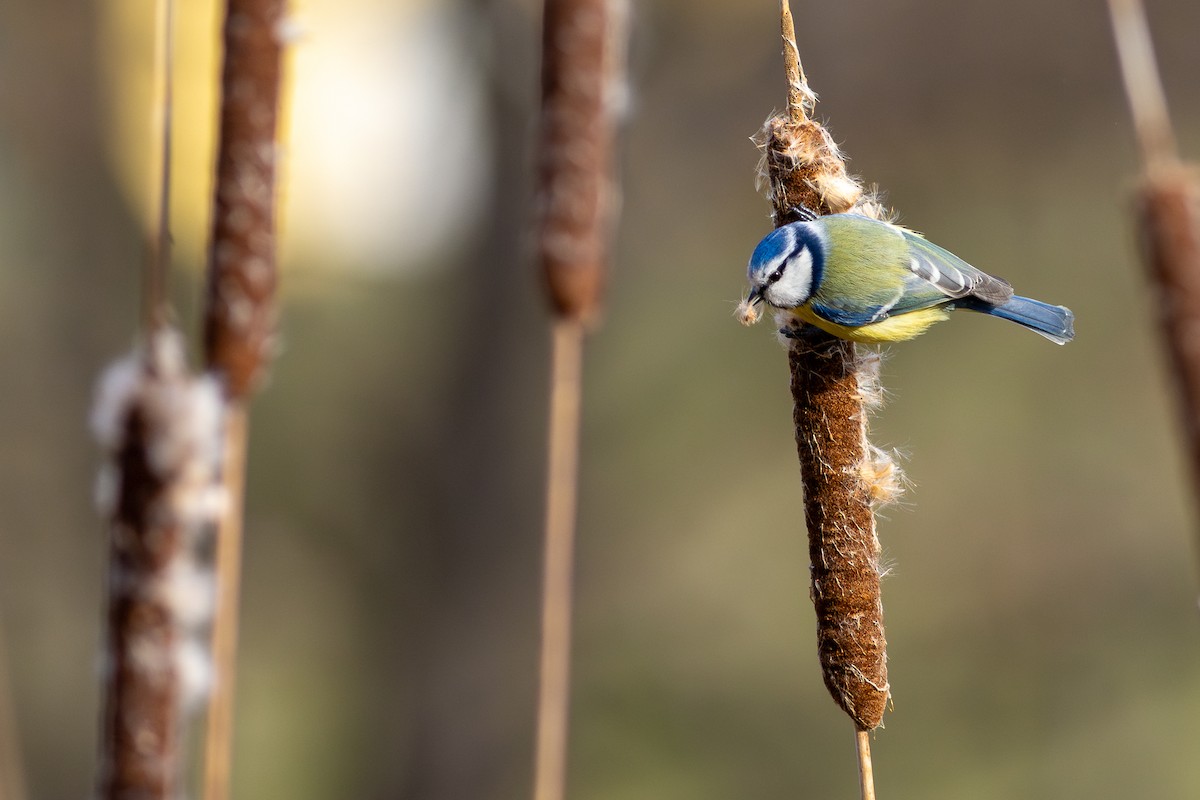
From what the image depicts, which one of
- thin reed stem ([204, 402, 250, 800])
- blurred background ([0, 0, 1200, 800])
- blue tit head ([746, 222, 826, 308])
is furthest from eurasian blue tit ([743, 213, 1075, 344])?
blurred background ([0, 0, 1200, 800])

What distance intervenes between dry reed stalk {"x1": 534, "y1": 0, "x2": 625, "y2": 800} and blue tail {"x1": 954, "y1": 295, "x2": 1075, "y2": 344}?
1344 millimetres

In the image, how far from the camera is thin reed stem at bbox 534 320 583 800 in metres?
0.98

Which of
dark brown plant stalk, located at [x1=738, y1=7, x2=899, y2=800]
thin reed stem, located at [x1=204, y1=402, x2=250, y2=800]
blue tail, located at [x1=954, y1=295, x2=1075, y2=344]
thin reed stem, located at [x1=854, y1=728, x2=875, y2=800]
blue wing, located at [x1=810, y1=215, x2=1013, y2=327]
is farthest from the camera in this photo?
blue tail, located at [x1=954, y1=295, x2=1075, y2=344]

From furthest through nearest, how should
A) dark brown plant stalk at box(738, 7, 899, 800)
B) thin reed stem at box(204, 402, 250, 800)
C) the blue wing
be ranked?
the blue wing
dark brown plant stalk at box(738, 7, 899, 800)
thin reed stem at box(204, 402, 250, 800)

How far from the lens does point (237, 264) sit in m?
0.96

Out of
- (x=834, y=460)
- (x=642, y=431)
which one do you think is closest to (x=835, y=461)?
(x=834, y=460)

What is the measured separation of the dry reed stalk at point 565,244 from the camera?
98 centimetres

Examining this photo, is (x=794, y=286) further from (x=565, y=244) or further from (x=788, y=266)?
(x=565, y=244)

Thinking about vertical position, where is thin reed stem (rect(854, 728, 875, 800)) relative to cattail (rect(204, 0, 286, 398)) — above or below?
below

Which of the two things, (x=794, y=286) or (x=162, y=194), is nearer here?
(x=162, y=194)

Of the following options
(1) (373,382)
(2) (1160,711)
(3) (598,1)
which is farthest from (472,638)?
(3) (598,1)

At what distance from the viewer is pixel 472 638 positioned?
262 inches

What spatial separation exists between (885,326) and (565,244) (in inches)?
48.8

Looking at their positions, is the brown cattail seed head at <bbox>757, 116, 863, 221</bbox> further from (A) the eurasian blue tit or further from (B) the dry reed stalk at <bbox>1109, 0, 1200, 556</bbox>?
(B) the dry reed stalk at <bbox>1109, 0, 1200, 556</bbox>
